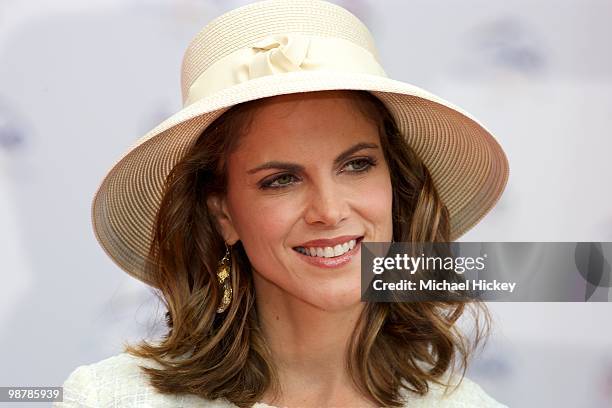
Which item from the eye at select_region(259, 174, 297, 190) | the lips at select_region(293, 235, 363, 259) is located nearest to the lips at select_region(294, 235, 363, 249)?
the lips at select_region(293, 235, 363, 259)

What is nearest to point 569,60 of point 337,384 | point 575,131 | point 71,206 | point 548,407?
point 575,131

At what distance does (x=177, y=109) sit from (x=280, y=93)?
646 mm

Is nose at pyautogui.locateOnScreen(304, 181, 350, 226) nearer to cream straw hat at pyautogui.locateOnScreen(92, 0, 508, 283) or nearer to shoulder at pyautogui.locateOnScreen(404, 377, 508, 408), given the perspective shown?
cream straw hat at pyautogui.locateOnScreen(92, 0, 508, 283)

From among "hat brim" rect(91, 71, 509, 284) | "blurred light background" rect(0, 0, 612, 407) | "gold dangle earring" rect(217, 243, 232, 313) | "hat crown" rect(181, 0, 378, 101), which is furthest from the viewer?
"blurred light background" rect(0, 0, 612, 407)

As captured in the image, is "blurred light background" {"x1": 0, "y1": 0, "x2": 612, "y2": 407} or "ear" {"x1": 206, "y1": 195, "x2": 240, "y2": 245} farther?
"blurred light background" {"x1": 0, "y1": 0, "x2": 612, "y2": 407}

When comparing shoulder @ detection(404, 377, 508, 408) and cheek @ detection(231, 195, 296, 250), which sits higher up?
cheek @ detection(231, 195, 296, 250)

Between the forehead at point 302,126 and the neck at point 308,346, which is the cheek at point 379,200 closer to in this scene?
the forehead at point 302,126

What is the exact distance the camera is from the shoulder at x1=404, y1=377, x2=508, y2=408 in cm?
182

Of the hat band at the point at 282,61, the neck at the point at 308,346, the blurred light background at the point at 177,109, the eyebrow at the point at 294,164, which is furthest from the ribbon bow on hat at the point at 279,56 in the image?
the blurred light background at the point at 177,109

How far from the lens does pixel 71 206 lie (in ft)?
7.02

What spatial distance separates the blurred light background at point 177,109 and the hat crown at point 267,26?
0.40 meters

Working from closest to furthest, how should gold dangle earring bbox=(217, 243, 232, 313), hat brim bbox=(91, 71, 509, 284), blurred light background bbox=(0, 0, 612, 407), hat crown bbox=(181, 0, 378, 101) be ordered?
hat brim bbox=(91, 71, 509, 284)
hat crown bbox=(181, 0, 378, 101)
gold dangle earring bbox=(217, 243, 232, 313)
blurred light background bbox=(0, 0, 612, 407)

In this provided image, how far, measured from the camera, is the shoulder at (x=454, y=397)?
5.97 ft

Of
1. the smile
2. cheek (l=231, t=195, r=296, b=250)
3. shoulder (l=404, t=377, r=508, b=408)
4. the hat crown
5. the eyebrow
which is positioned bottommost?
shoulder (l=404, t=377, r=508, b=408)
